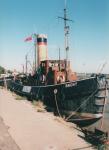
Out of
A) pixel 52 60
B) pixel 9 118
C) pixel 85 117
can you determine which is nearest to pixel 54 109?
pixel 85 117

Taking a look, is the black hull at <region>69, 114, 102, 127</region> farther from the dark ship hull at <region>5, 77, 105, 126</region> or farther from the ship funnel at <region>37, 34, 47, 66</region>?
the ship funnel at <region>37, 34, 47, 66</region>

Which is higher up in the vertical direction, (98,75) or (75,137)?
(98,75)

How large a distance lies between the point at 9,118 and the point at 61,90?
6.08 meters

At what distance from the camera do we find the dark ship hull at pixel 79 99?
15.8 metres

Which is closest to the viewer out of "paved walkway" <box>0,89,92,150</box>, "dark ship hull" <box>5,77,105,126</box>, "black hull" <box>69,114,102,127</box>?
"paved walkway" <box>0,89,92,150</box>

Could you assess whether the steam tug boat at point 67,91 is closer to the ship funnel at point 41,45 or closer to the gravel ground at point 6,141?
the ship funnel at point 41,45

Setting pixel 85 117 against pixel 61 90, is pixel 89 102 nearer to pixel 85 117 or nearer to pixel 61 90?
pixel 85 117

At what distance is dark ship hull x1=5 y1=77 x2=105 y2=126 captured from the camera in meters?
15.8

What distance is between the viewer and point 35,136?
31.4 feet

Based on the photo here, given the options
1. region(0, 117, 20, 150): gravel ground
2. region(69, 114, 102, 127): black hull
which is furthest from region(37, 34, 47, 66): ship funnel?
region(0, 117, 20, 150): gravel ground

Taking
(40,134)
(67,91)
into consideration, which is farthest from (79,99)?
(40,134)

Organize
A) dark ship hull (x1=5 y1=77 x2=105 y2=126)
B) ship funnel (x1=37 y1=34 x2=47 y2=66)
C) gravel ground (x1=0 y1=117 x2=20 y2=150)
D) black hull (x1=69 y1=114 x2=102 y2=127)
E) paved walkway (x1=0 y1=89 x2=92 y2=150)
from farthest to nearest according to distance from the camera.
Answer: ship funnel (x1=37 y1=34 x2=47 y2=66) → black hull (x1=69 y1=114 x2=102 y2=127) → dark ship hull (x1=5 y1=77 x2=105 y2=126) → paved walkway (x1=0 y1=89 x2=92 y2=150) → gravel ground (x1=0 y1=117 x2=20 y2=150)

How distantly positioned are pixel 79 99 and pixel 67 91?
4.04ft

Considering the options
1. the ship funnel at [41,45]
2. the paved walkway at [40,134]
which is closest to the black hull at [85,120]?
the paved walkway at [40,134]
